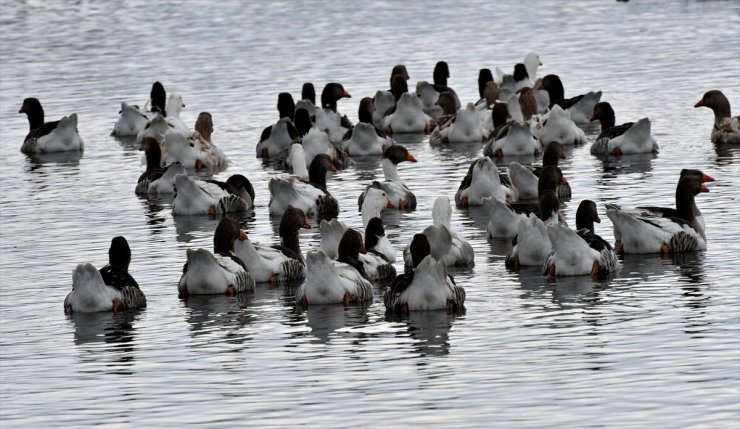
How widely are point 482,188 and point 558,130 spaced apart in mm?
7110

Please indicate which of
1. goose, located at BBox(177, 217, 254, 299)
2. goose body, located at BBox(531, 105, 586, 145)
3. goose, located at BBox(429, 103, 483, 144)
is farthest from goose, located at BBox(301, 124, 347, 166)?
goose, located at BBox(177, 217, 254, 299)

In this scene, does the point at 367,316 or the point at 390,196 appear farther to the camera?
the point at 390,196

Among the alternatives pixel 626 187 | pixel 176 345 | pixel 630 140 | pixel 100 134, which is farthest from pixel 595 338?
pixel 100 134

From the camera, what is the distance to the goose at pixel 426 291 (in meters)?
16.2

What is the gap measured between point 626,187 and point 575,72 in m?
16.5

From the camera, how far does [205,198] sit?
79.1 feet

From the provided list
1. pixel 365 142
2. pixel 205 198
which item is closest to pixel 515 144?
pixel 365 142

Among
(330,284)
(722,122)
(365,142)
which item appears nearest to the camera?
(330,284)

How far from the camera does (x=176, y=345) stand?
614 inches

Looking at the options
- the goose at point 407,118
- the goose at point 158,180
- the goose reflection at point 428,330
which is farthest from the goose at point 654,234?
the goose at point 407,118

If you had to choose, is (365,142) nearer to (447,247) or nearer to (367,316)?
(447,247)

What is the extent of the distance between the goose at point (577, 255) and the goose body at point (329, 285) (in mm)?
2119

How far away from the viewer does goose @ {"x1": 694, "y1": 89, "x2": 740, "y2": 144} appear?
28547 mm

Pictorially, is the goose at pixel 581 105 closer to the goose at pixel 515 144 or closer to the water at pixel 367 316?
the water at pixel 367 316
